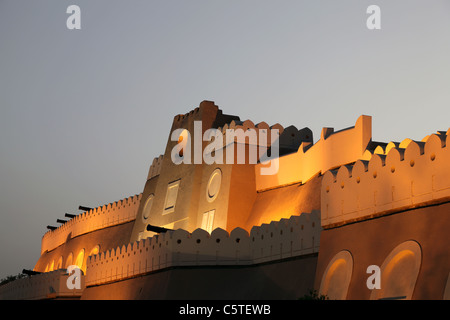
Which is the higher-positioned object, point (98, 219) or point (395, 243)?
point (98, 219)

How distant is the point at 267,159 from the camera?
97.7ft

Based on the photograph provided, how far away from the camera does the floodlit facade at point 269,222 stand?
666 inches

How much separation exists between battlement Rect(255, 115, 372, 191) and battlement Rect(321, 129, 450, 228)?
4.59 meters

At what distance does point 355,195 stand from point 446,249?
11.7ft

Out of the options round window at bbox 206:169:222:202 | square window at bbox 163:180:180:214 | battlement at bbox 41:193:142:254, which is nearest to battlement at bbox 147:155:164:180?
battlement at bbox 41:193:142:254

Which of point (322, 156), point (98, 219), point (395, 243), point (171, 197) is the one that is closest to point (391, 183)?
point (395, 243)

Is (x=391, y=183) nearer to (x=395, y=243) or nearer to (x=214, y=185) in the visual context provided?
(x=395, y=243)

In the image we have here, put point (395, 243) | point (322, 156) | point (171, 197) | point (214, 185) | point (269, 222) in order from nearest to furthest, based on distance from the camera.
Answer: point (395, 243), point (322, 156), point (269, 222), point (214, 185), point (171, 197)

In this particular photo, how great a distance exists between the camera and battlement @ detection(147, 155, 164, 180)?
35.4 m

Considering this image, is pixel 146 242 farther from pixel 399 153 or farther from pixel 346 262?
pixel 399 153

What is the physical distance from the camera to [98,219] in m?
39.6

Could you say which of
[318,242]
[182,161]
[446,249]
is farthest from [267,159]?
[446,249]

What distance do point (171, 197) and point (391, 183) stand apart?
15.9 metres

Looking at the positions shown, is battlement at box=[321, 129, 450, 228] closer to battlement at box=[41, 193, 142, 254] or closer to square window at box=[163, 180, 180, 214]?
square window at box=[163, 180, 180, 214]
